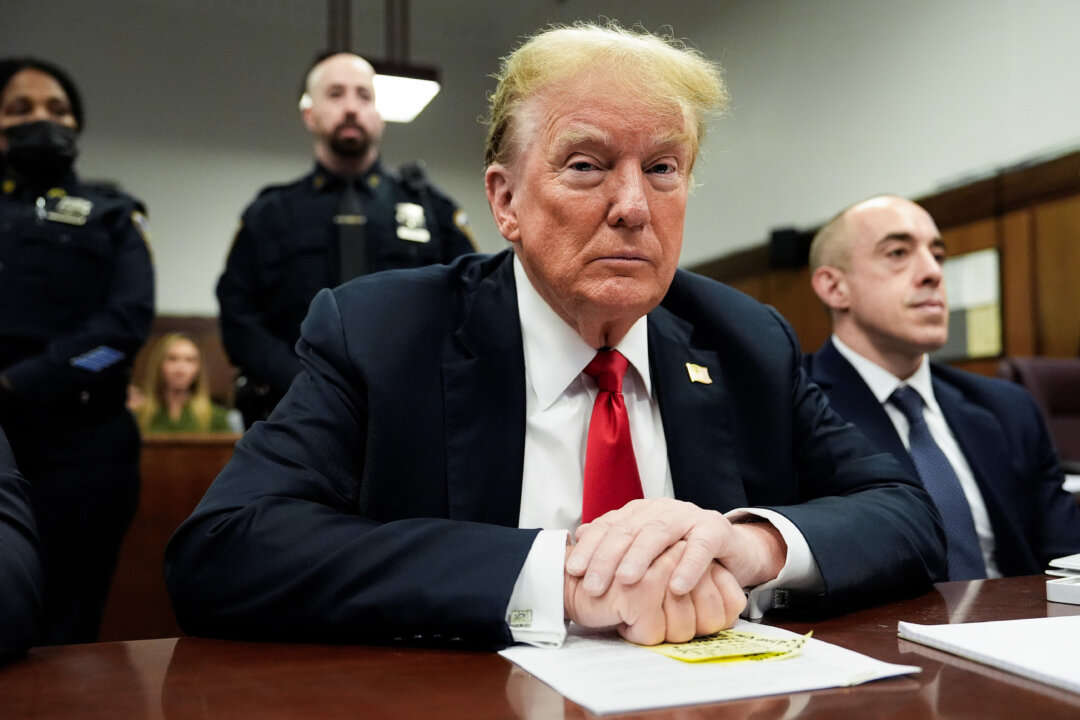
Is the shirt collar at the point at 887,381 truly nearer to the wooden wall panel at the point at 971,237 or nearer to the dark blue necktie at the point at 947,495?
the dark blue necktie at the point at 947,495

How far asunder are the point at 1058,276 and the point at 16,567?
4.77 m

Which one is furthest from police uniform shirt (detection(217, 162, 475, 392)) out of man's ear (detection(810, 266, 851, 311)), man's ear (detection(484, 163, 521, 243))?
man's ear (detection(484, 163, 521, 243))

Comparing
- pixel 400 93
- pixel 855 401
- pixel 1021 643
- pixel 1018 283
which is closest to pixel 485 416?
pixel 1021 643

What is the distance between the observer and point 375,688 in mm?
772

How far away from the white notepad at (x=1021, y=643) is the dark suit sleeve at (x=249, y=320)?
196 centimetres

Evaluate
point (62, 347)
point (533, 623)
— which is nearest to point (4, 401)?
point (62, 347)

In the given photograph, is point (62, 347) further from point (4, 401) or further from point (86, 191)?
point (86, 191)

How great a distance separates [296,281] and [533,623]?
2094 millimetres

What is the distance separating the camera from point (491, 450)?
128 centimetres

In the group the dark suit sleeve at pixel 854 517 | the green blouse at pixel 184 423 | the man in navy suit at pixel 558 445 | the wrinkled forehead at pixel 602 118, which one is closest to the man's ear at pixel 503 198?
the man in navy suit at pixel 558 445

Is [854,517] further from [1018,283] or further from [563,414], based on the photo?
[1018,283]

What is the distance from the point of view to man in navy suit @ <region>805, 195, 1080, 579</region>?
86.6 inches

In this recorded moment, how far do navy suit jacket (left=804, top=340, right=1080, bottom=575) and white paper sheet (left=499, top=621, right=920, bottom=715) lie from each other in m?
1.46

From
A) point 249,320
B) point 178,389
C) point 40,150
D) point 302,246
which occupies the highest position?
point 40,150
